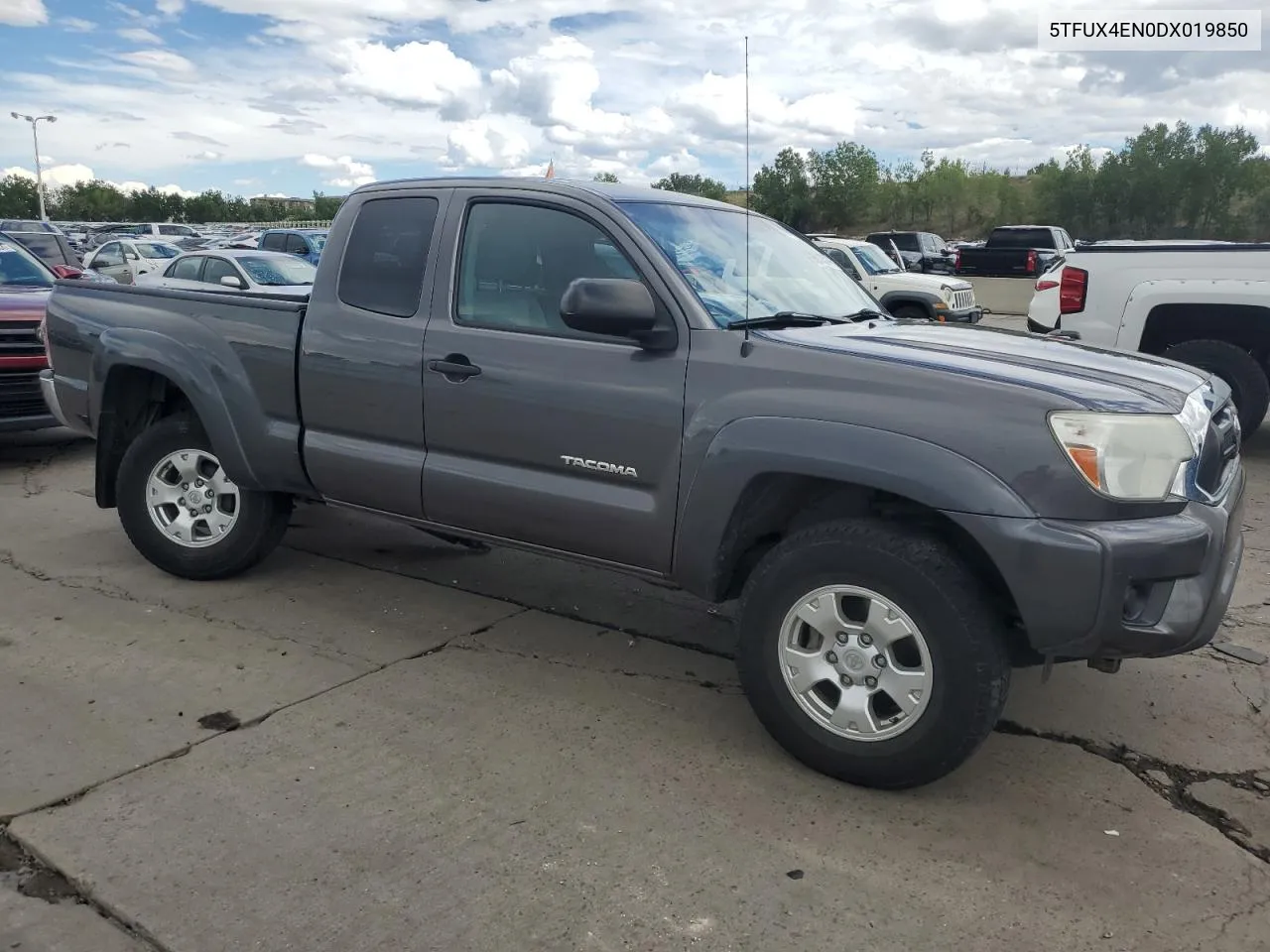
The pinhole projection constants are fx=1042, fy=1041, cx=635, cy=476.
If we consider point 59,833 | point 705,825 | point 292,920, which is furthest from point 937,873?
point 59,833

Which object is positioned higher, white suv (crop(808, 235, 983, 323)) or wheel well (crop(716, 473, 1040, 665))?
white suv (crop(808, 235, 983, 323))

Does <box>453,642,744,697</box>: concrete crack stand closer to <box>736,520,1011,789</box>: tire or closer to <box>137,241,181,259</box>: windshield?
<box>736,520,1011,789</box>: tire

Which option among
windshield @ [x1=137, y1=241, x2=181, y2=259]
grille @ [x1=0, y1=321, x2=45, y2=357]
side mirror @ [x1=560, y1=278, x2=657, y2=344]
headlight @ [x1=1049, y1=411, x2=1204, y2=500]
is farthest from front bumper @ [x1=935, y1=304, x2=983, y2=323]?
windshield @ [x1=137, y1=241, x2=181, y2=259]

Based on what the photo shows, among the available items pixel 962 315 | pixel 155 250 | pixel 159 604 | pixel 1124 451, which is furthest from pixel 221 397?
pixel 155 250

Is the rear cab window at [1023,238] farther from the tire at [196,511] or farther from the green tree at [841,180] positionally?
the green tree at [841,180]

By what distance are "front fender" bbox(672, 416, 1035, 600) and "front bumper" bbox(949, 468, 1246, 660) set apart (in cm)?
8

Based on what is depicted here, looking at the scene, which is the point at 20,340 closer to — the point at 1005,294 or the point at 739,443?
the point at 739,443

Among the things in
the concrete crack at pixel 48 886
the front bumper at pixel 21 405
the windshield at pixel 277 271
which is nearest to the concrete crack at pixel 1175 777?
the concrete crack at pixel 48 886

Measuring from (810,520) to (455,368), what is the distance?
150 cm

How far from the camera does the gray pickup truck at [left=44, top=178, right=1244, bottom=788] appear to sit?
2945 mm

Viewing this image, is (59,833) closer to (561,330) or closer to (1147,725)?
(561,330)

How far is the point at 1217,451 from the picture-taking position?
329 cm

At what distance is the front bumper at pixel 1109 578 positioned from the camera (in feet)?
9.36

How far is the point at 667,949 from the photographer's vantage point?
2.55 metres
